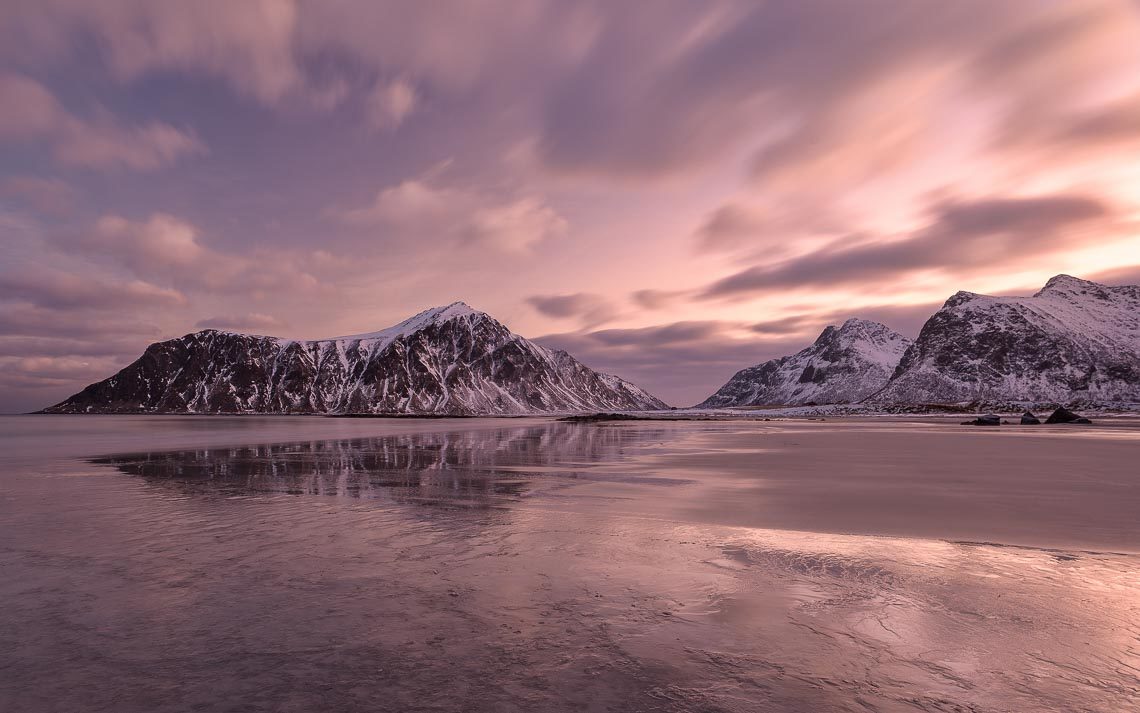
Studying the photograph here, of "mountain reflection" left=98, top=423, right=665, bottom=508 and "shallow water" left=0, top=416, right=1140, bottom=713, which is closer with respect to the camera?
"shallow water" left=0, top=416, right=1140, bottom=713

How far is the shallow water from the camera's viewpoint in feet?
19.2

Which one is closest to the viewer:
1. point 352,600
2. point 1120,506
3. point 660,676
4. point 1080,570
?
point 660,676

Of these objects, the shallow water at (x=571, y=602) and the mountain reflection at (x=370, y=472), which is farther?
the mountain reflection at (x=370, y=472)

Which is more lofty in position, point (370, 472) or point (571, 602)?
point (370, 472)

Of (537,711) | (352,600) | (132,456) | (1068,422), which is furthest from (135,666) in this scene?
(1068,422)

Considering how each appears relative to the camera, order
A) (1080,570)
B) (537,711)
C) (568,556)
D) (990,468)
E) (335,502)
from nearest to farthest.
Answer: (537,711)
(1080,570)
(568,556)
(335,502)
(990,468)

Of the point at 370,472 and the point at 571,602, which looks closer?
the point at 571,602

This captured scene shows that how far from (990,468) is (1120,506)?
11.4m

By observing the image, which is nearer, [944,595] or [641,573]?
[944,595]

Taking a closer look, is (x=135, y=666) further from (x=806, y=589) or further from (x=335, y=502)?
(x=335, y=502)

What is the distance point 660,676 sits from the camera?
613 cm

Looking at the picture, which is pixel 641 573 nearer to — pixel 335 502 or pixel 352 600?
pixel 352 600

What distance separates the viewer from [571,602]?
8.55 m

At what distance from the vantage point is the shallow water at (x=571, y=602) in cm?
584
